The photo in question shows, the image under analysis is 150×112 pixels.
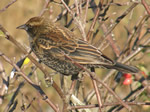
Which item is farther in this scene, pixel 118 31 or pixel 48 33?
pixel 118 31

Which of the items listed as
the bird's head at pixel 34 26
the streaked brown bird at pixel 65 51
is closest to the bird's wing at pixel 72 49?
the streaked brown bird at pixel 65 51

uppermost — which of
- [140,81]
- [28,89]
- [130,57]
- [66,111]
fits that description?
[66,111]

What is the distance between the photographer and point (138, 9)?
9.21m

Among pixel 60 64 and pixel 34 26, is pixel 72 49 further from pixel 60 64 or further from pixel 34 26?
pixel 34 26

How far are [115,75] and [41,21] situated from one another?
1.25 m

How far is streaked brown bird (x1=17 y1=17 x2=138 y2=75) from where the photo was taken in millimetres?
3623

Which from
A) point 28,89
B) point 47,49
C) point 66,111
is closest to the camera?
point 66,111

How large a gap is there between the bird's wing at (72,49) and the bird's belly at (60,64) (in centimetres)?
8

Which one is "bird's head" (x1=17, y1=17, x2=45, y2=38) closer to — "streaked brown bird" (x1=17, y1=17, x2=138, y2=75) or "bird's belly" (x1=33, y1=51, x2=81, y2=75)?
"streaked brown bird" (x1=17, y1=17, x2=138, y2=75)

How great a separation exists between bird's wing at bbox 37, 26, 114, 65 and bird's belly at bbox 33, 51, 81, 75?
0.08 meters

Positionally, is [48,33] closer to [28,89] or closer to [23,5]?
[28,89]

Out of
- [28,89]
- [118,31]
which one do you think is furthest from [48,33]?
[118,31]

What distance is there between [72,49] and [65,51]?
10 centimetres

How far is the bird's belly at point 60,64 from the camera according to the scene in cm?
378
